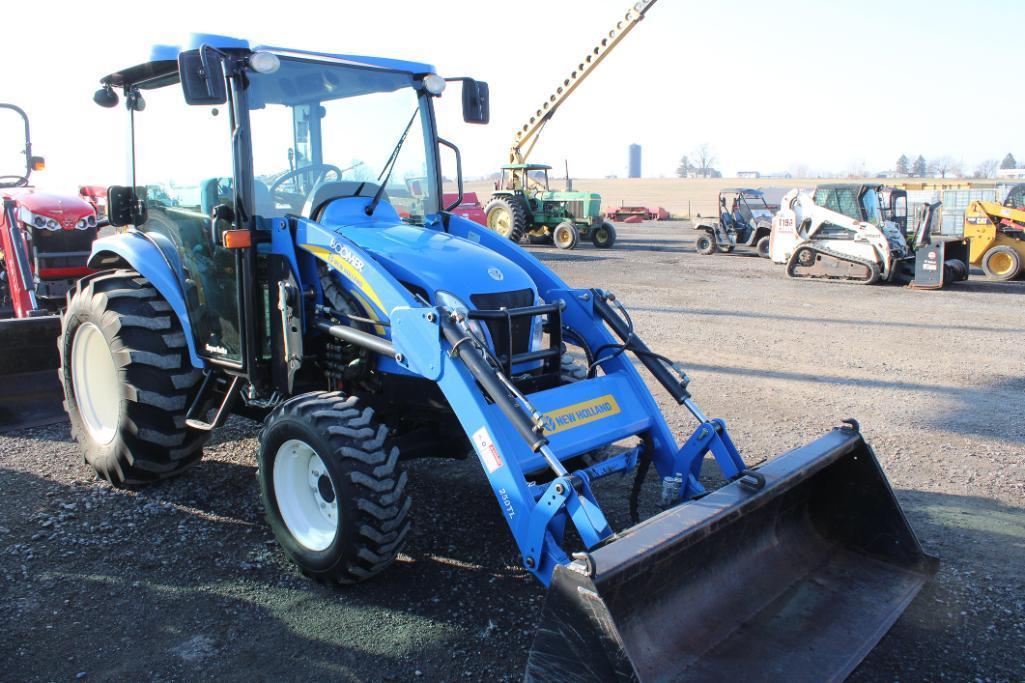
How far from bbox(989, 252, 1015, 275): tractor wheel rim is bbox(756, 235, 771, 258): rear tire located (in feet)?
18.1

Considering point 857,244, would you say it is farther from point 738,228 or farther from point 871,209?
point 738,228

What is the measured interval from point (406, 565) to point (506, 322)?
1325 mm

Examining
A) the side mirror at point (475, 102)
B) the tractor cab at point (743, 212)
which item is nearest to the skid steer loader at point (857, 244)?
the tractor cab at point (743, 212)

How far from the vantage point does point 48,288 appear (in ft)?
24.8

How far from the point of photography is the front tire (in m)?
3.51

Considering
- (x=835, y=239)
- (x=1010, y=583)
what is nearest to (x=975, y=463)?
(x=1010, y=583)

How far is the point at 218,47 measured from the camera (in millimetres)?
4020

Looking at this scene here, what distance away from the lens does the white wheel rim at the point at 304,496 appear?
12.8 feet

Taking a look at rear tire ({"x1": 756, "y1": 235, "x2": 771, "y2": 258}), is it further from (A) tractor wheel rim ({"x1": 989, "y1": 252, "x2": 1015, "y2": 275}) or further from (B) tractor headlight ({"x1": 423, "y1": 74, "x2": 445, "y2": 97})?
(B) tractor headlight ({"x1": 423, "y1": 74, "x2": 445, "y2": 97})

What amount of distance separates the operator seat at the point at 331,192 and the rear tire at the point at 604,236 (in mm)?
19397

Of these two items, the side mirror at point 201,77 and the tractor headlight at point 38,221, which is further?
the tractor headlight at point 38,221

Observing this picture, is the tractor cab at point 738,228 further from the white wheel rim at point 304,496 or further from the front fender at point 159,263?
the white wheel rim at point 304,496

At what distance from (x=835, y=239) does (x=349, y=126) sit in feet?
45.1

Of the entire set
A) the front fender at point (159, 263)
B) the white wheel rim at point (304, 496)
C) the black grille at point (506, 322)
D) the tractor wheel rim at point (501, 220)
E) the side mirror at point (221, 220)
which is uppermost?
the tractor wheel rim at point (501, 220)
